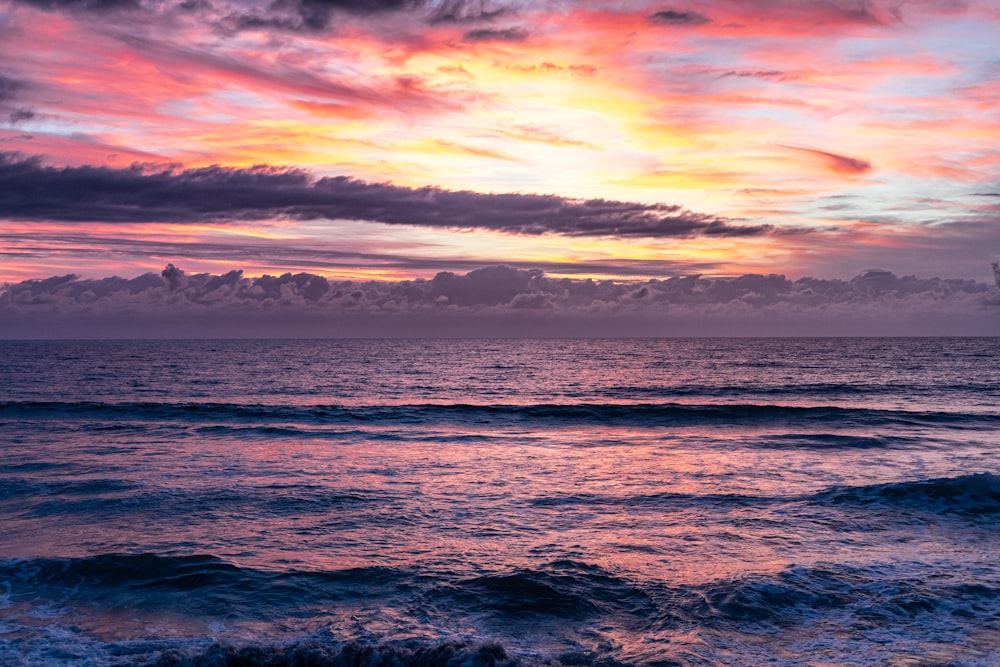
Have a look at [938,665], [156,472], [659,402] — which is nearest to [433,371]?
[659,402]

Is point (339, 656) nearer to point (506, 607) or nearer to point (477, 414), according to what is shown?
point (506, 607)

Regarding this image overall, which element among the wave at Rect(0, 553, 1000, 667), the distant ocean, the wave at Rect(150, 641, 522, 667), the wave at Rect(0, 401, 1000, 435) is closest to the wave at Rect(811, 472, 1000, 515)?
the distant ocean

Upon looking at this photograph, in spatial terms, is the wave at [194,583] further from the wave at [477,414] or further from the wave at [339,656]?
the wave at [477,414]

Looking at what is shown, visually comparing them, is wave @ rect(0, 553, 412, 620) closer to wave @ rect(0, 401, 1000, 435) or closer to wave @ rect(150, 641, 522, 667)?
wave @ rect(150, 641, 522, 667)

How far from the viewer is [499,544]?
15258 mm

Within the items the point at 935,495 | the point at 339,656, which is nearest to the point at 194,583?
the point at 339,656

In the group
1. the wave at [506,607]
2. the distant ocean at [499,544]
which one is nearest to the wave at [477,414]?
the distant ocean at [499,544]

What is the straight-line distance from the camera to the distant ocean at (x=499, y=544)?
10.6 m

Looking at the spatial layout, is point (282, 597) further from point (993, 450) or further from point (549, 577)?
point (993, 450)

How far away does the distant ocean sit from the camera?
10625mm

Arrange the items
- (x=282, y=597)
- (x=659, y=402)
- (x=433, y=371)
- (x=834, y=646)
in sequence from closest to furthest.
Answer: (x=834, y=646) < (x=282, y=597) < (x=659, y=402) < (x=433, y=371)

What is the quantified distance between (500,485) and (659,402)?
28548mm

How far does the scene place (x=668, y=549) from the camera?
49.2 feet

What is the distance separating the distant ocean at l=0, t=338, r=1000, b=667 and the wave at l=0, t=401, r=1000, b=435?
217cm
